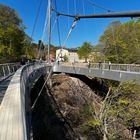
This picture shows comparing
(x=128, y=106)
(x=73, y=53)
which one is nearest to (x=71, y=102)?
(x=128, y=106)

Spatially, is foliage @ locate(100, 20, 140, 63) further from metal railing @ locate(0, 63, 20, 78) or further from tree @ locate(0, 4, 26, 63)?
metal railing @ locate(0, 63, 20, 78)

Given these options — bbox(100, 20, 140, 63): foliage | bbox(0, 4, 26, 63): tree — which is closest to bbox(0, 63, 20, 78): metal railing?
bbox(0, 4, 26, 63): tree

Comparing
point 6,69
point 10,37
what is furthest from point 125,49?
point 6,69

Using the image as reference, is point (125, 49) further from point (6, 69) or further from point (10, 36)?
point (6, 69)

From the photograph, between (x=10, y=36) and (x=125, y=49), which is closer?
(x=10, y=36)

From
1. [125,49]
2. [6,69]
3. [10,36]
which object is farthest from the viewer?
[125,49]

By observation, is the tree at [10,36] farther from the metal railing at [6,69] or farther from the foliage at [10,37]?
the metal railing at [6,69]

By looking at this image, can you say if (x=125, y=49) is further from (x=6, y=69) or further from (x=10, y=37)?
(x=6, y=69)

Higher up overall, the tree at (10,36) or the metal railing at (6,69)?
the tree at (10,36)

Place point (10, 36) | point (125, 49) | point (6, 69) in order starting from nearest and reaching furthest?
point (6, 69) < point (10, 36) < point (125, 49)

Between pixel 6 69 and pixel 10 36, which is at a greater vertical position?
pixel 10 36

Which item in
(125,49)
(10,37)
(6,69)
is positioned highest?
(10,37)

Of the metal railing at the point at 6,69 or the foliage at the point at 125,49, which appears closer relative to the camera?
the metal railing at the point at 6,69

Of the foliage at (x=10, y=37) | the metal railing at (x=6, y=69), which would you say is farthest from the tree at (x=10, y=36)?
the metal railing at (x=6, y=69)
